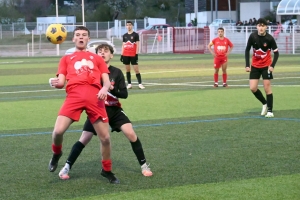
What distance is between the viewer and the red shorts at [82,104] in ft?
25.3

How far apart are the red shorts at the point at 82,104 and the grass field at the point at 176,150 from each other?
0.83m

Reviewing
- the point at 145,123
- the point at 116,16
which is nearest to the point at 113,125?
the point at 145,123

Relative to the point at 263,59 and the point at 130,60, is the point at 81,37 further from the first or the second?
the point at 130,60

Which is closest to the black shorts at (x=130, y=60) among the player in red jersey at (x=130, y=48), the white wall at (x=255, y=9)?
the player in red jersey at (x=130, y=48)

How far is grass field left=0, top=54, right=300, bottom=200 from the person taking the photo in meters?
7.69

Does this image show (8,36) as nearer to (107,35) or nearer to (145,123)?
(107,35)

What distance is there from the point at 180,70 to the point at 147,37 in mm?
22403

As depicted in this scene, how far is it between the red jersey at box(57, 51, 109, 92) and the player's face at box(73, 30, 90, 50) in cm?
7

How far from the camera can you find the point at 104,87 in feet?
25.0

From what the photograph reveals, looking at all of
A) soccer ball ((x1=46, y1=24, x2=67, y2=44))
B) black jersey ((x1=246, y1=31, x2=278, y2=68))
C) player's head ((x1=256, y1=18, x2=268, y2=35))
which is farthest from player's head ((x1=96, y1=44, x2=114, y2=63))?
soccer ball ((x1=46, y1=24, x2=67, y2=44))

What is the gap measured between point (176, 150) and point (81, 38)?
3.02m

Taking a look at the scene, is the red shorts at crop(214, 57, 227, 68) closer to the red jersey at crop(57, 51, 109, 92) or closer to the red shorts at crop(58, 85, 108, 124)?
the red jersey at crop(57, 51, 109, 92)

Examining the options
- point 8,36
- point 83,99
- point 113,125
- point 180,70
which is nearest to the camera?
point 83,99

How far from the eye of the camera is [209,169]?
8742 millimetres
